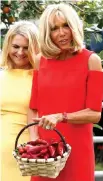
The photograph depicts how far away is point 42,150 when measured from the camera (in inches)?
97.5

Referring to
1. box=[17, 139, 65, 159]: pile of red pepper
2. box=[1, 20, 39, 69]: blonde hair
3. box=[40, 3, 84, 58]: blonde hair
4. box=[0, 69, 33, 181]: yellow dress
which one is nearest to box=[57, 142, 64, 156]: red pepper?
box=[17, 139, 65, 159]: pile of red pepper

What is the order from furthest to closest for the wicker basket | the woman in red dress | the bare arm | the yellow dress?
the yellow dress, the bare arm, the woman in red dress, the wicker basket

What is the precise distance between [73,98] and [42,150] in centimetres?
34

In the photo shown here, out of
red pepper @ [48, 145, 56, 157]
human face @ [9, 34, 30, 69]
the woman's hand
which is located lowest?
red pepper @ [48, 145, 56, 157]

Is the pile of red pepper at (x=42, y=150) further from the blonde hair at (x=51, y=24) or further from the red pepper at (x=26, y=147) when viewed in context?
the blonde hair at (x=51, y=24)

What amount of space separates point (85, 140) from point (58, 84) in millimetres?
322

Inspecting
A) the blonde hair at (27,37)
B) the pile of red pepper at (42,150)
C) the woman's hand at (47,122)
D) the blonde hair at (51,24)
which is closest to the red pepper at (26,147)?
the pile of red pepper at (42,150)

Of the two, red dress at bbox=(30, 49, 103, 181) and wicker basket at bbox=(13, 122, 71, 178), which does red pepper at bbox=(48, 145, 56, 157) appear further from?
red dress at bbox=(30, 49, 103, 181)

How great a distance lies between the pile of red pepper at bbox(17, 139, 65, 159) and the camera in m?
2.45

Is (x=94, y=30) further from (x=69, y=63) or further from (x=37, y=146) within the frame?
(x=37, y=146)

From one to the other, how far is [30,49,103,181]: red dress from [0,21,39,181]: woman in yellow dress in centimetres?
41

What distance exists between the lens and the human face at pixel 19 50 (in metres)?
3.22

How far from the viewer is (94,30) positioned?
13.5ft

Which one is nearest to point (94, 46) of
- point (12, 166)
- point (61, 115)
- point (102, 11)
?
point (102, 11)
